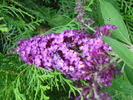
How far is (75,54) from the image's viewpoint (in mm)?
943

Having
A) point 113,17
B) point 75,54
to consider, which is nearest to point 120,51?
point 75,54

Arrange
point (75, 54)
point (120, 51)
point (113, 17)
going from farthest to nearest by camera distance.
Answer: point (113, 17) → point (75, 54) → point (120, 51)

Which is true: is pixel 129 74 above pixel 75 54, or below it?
below

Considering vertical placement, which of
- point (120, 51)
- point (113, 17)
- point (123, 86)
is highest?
point (113, 17)

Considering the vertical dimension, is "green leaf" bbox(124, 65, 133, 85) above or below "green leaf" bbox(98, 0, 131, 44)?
below

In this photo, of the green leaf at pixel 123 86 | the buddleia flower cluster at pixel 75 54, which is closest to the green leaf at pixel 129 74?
the green leaf at pixel 123 86

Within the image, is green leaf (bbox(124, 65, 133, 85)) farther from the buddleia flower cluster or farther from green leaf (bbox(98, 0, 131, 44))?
the buddleia flower cluster

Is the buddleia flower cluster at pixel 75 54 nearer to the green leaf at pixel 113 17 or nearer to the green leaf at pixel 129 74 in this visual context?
the green leaf at pixel 113 17

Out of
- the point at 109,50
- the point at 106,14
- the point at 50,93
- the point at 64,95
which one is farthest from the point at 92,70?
the point at 64,95

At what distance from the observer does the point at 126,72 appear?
120cm

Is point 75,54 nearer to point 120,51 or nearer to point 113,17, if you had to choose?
point 120,51

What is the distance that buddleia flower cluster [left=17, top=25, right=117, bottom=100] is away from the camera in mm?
844

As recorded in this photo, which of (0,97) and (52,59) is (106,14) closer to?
(52,59)

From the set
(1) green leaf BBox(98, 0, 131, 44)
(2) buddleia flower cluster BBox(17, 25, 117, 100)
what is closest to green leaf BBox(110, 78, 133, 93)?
(2) buddleia flower cluster BBox(17, 25, 117, 100)
